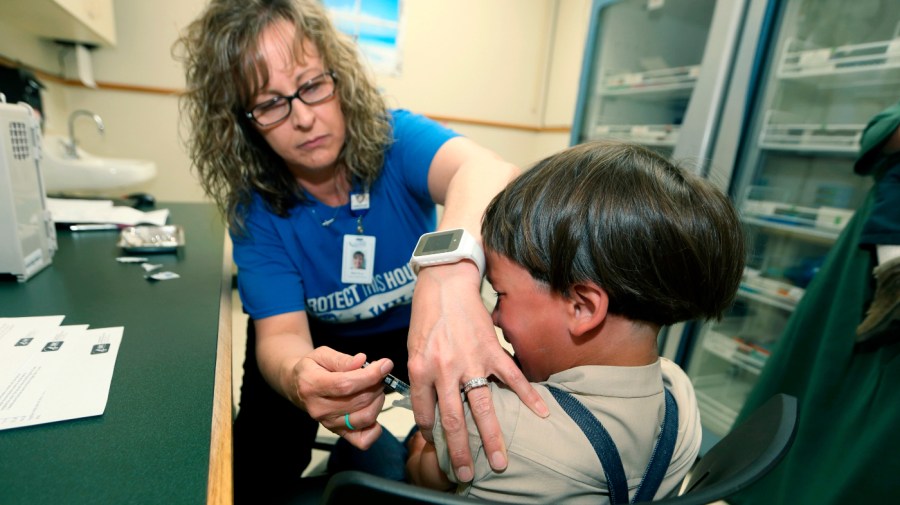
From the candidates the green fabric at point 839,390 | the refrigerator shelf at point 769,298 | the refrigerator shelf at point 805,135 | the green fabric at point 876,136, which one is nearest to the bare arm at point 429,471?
the green fabric at point 839,390

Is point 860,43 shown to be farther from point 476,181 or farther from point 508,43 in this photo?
point 508,43

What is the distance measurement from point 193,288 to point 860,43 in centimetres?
211

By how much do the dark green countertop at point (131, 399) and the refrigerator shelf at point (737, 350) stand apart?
185 centimetres

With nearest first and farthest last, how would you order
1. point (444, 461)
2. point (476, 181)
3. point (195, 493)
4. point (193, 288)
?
point (195, 493), point (444, 461), point (476, 181), point (193, 288)

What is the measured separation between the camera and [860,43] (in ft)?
5.03

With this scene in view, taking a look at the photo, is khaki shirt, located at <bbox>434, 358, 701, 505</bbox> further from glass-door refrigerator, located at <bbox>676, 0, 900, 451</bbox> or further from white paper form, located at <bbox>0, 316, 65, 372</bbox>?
glass-door refrigerator, located at <bbox>676, 0, 900, 451</bbox>

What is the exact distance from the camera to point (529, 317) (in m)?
0.63

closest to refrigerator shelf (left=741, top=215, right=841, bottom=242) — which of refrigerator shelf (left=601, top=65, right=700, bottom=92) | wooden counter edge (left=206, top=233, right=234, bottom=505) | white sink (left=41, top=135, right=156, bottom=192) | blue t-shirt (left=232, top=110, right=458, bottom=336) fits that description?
refrigerator shelf (left=601, top=65, right=700, bottom=92)

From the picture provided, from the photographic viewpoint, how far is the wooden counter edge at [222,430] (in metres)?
0.44

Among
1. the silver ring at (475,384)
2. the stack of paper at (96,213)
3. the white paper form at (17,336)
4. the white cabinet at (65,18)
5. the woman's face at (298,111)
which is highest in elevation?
the white cabinet at (65,18)

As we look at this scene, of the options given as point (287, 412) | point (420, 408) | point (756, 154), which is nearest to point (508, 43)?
point (756, 154)

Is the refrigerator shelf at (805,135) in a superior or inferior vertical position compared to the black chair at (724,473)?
superior

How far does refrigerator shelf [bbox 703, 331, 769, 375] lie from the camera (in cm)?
178

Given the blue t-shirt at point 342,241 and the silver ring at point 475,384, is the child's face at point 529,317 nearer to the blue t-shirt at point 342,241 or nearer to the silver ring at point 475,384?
the silver ring at point 475,384
